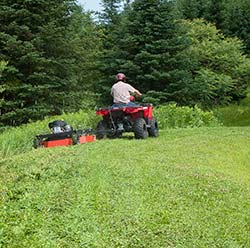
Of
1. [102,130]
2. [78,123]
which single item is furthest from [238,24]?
[102,130]

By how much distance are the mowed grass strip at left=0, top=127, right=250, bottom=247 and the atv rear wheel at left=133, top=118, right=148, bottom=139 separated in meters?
2.18

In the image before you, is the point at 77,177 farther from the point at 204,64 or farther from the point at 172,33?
the point at 204,64

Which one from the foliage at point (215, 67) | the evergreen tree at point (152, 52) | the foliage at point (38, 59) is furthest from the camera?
the foliage at point (215, 67)

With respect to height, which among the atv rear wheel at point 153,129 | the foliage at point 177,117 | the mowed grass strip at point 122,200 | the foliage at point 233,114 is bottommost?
the foliage at point 233,114

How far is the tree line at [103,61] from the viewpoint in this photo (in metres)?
15.1

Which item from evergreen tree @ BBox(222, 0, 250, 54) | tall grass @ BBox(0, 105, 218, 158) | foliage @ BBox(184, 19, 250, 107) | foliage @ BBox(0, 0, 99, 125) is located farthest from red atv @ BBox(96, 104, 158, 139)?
evergreen tree @ BBox(222, 0, 250, 54)

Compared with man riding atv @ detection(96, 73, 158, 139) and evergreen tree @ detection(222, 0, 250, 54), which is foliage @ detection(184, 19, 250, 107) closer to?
evergreen tree @ detection(222, 0, 250, 54)

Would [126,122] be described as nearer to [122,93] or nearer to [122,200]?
[122,93]

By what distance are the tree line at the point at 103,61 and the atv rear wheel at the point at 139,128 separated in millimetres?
5024

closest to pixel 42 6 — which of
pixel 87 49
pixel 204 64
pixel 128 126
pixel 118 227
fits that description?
pixel 87 49

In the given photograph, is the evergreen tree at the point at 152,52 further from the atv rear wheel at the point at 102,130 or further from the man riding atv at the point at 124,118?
the atv rear wheel at the point at 102,130

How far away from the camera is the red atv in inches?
368

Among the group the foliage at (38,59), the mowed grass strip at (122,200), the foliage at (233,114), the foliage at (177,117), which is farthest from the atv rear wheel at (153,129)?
the foliage at (233,114)

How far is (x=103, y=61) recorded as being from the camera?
19453 millimetres
